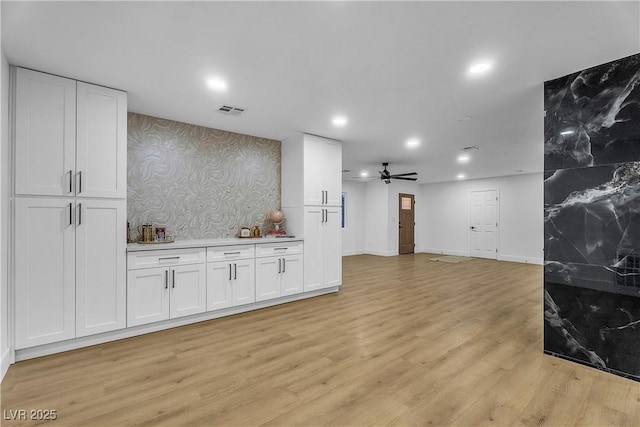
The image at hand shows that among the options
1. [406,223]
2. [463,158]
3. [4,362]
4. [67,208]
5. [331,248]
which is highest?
[463,158]

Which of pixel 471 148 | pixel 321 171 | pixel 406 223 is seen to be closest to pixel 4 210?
pixel 321 171

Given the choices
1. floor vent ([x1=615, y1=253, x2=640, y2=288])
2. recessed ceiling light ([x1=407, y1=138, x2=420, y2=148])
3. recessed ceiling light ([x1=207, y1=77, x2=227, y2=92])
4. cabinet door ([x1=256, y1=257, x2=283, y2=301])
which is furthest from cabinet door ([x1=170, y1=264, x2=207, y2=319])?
floor vent ([x1=615, y1=253, x2=640, y2=288])

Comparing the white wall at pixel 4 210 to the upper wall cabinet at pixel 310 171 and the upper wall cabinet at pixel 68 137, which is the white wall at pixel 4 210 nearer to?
the upper wall cabinet at pixel 68 137

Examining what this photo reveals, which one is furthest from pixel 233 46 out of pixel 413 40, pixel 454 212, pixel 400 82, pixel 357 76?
pixel 454 212

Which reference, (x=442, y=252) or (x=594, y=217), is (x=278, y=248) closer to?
(x=594, y=217)

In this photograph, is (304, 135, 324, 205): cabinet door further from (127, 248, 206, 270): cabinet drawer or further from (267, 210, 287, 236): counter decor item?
(127, 248, 206, 270): cabinet drawer

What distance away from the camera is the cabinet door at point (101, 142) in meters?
2.92

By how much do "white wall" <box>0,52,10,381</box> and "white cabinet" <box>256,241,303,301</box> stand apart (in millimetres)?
2410

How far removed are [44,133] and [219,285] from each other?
2.32 meters

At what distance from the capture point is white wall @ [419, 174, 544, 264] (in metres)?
8.48

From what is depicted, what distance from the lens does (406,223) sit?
10.6 meters

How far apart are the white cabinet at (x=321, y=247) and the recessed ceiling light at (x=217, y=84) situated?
7.25 feet

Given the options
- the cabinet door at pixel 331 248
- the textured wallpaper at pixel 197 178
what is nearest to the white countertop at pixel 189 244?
the textured wallpaper at pixel 197 178

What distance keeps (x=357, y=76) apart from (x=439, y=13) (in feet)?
3.28
